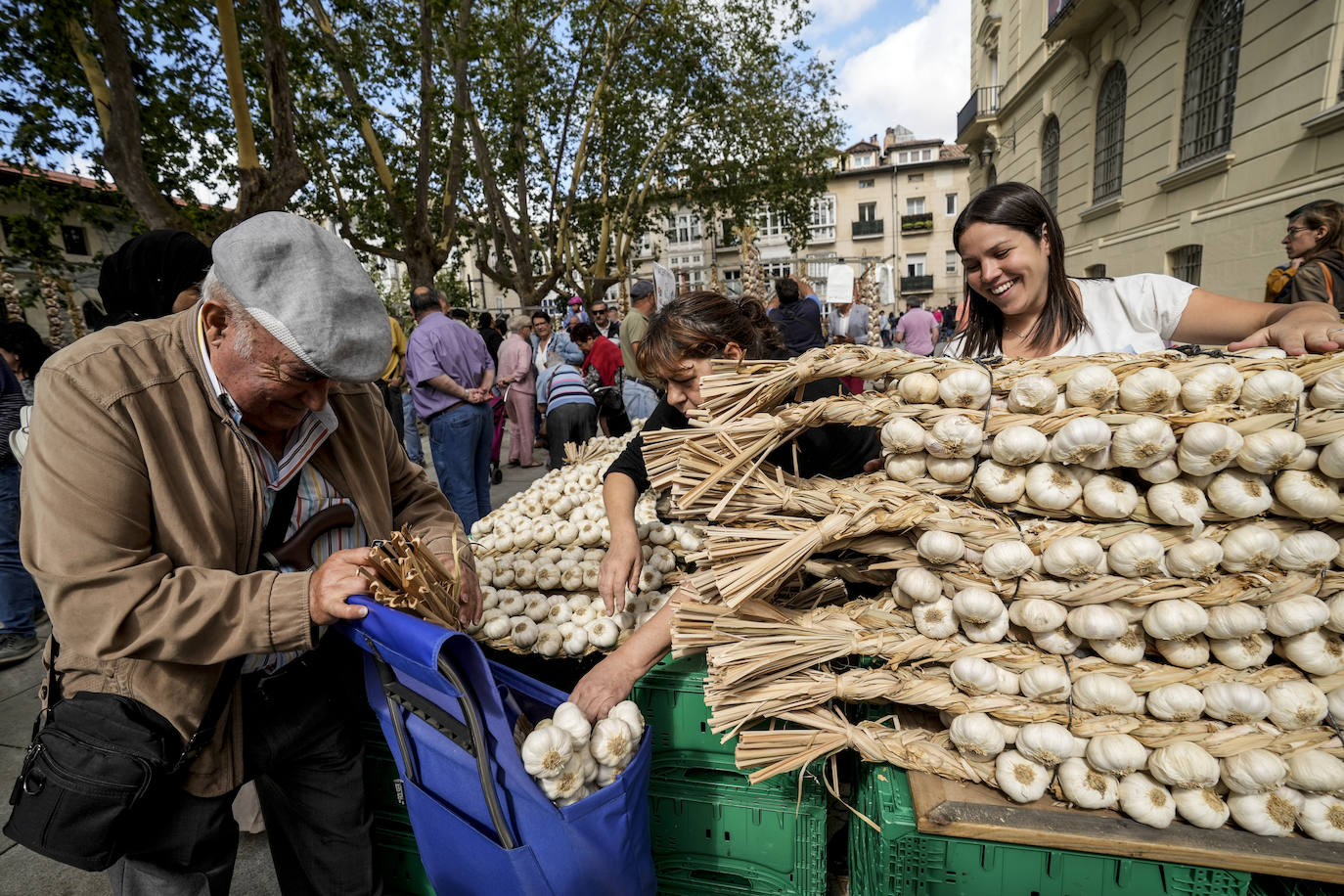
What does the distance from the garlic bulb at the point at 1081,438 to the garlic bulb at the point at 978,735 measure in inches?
23.5

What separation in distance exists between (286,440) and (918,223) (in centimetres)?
4403

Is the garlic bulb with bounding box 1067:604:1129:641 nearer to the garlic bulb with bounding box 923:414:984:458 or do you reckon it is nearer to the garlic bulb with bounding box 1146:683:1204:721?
the garlic bulb with bounding box 1146:683:1204:721

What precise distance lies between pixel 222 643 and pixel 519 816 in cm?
67

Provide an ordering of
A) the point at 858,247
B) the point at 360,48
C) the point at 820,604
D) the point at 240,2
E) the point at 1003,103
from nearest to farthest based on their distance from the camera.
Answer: the point at 820,604
the point at 240,2
the point at 360,48
the point at 1003,103
the point at 858,247

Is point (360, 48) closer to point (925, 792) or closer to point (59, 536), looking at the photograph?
point (59, 536)

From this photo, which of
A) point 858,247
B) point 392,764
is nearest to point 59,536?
point 392,764

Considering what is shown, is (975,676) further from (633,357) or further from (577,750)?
(633,357)

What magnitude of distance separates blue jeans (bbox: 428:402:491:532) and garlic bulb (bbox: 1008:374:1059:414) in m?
4.19

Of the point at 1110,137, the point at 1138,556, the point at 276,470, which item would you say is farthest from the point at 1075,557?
the point at 1110,137

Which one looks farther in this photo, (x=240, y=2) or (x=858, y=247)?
(x=858, y=247)

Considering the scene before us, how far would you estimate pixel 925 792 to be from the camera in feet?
4.42

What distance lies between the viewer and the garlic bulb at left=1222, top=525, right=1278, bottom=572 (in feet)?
4.05

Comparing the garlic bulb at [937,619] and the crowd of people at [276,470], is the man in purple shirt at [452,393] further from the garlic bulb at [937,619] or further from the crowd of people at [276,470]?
the garlic bulb at [937,619]

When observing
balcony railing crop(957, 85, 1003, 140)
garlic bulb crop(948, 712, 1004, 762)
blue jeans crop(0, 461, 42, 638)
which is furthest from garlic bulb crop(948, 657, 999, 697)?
balcony railing crop(957, 85, 1003, 140)
